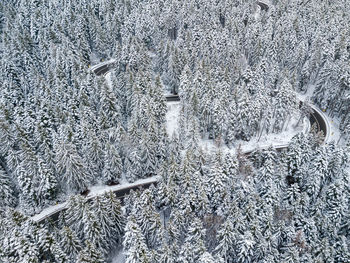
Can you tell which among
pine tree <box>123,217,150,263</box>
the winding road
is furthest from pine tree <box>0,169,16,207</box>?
pine tree <box>123,217,150,263</box>

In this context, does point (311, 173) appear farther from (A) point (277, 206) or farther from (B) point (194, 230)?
(B) point (194, 230)

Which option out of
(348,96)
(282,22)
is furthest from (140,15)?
(348,96)

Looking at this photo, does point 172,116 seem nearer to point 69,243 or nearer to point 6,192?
point 6,192

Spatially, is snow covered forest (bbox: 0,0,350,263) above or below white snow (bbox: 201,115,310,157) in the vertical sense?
above

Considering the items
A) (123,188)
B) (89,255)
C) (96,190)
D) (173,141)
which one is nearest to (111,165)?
(123,188)

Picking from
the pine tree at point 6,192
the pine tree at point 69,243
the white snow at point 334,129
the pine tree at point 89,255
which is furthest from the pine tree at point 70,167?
the white snow at point 334,129

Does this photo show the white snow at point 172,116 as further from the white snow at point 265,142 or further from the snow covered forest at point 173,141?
the white snow at point 265,142

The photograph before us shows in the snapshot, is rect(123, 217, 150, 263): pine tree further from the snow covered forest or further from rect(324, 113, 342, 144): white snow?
rect(324, 113, 342, 144): white snow

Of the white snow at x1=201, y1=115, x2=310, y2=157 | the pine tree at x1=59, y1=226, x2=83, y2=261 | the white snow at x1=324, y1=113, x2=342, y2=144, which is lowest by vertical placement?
the white snow at x1=201, y1=115, x2=310, y2=157

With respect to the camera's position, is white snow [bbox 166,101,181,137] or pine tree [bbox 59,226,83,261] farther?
white snow [bbox 166,101,181,137]
